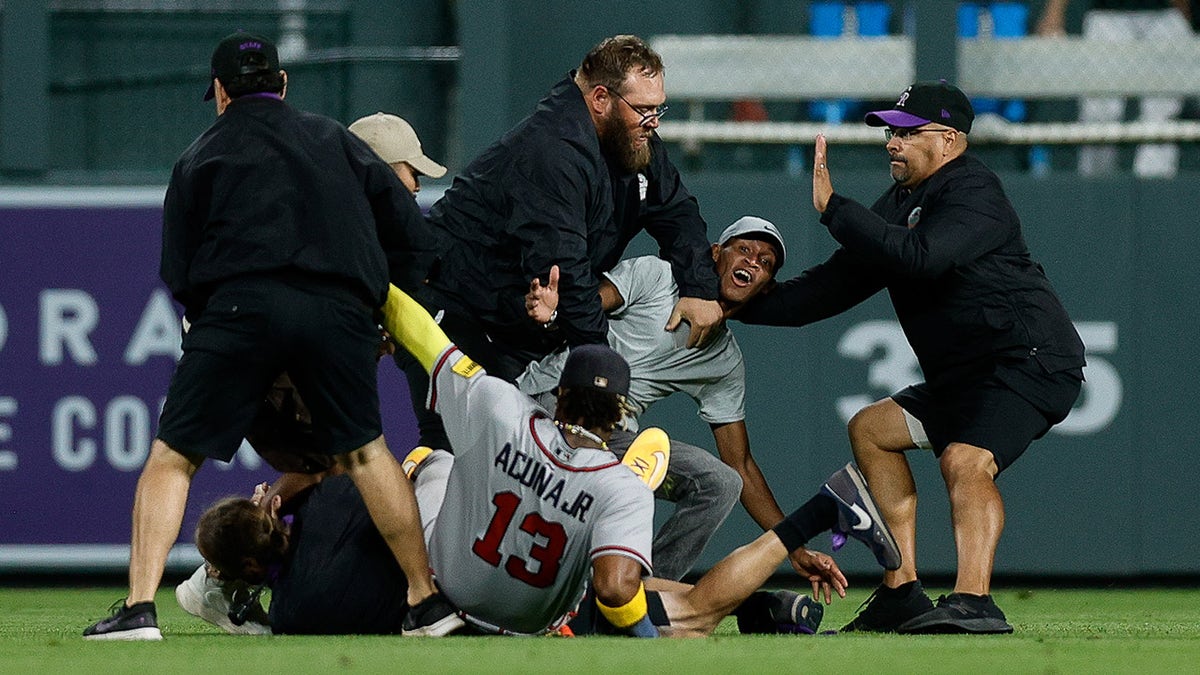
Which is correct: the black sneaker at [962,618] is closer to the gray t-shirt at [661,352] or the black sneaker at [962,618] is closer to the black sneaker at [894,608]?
the black sneaker at [894,608]

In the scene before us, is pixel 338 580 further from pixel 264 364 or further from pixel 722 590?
pixel 722 590

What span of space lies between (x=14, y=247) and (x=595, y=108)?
4.22 m

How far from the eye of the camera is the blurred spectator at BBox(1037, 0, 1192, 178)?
10.5 meters

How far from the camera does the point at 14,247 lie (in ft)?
32.1

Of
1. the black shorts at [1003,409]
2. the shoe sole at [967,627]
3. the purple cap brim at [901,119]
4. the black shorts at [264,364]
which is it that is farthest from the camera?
the purple cap brim at [901,119]

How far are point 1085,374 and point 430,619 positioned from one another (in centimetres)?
496

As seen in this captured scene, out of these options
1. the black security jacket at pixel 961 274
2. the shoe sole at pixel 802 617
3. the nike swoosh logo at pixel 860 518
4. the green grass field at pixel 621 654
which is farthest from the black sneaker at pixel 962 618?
the black security jacket at pixel 961 274

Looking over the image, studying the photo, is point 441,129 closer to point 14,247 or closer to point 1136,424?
point 14,247

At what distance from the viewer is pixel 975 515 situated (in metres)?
6.64

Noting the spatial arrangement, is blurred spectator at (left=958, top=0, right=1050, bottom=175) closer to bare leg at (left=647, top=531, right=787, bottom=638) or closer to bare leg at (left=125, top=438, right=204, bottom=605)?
bare leg at (left=647, top=531, right=787, bottom=638)

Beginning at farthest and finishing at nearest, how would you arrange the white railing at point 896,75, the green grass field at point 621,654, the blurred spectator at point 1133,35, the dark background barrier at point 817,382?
the blurred spectator at point 1133,35
the white railing at point 896,75
the dark background barrier at point 817,382
the green grass field at point 621,654

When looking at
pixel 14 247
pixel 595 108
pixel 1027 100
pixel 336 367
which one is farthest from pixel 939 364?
pixel 14 247

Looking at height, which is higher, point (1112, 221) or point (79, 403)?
point (1112, 221)

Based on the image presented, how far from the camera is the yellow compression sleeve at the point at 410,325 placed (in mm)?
6164
